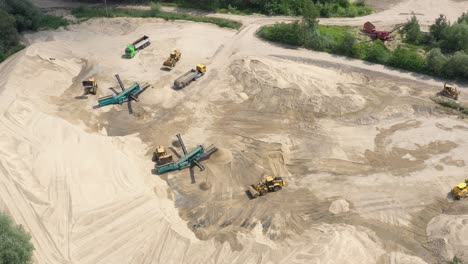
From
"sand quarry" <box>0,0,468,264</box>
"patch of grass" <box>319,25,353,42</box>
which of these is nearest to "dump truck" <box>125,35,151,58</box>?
"sand quarry" <box>0,0,468,264</box>

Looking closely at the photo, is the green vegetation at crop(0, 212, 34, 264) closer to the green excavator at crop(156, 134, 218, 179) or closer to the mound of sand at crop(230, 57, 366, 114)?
the green excavator at crop(156, 134, 218, 179)

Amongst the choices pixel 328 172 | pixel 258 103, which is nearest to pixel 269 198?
pixel 328 172

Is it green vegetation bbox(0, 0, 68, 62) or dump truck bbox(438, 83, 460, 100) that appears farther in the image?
green vegetation bbox(0, 0, 68, 62)

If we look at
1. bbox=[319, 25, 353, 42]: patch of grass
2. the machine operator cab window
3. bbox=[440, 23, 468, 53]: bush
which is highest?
bbox=[440, 23, 468, 53]: bush

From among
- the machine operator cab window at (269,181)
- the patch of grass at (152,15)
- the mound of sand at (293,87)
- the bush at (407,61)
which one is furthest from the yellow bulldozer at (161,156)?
the bush at (407,61)

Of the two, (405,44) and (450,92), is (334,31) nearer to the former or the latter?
(405,44)

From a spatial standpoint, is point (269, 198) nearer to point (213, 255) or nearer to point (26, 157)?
point (213, 255)

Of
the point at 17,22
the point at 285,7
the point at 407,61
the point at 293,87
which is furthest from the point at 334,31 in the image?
the point at 17,22
